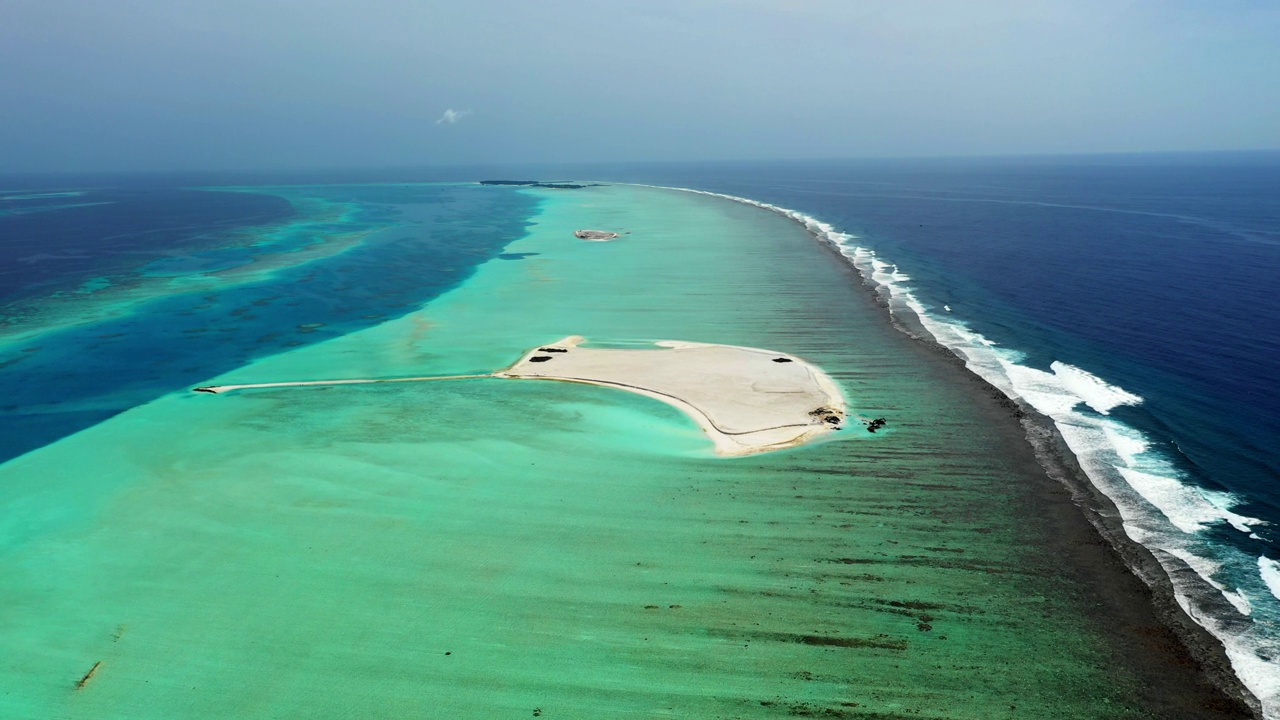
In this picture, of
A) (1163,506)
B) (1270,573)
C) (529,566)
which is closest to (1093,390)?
(1163,506)

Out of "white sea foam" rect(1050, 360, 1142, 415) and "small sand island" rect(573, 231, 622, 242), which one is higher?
"small sand island" rect(573, 231, 622, 242)

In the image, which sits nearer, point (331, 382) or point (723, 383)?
point (723, 383)

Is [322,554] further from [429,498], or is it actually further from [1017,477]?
[1017,477]

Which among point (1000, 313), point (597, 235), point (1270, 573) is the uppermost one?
point (597, 235)

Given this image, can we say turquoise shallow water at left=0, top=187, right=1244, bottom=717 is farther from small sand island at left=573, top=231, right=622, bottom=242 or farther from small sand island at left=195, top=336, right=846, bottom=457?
small sand island at left=573, top=231, right=622, bottom=242

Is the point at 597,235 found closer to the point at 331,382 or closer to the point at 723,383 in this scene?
the point at 331,382

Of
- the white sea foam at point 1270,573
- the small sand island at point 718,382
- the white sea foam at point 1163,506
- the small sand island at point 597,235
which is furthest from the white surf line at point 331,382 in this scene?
the small sand island at point 597,235

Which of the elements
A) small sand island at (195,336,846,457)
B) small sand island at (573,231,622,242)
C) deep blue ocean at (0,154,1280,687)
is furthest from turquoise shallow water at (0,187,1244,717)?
small sand island at (573,231,622,242)
